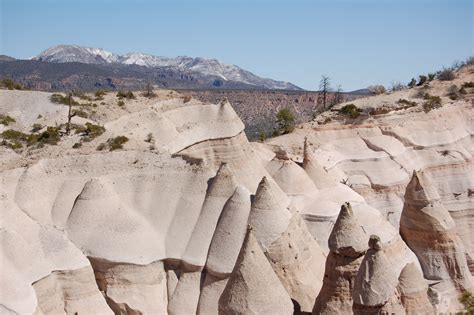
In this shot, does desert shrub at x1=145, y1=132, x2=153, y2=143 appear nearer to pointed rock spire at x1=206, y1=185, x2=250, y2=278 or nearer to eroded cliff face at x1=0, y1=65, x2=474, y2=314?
eroded cliff face at x1=0, y1=65, x2=474, y2=314

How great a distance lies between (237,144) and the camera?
957 inches

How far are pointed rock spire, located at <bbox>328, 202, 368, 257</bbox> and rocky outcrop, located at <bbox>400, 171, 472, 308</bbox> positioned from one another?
11.3 m

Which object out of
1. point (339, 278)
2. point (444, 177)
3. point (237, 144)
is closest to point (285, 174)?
point (237, 144)

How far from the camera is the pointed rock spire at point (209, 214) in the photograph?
1880 centimetres

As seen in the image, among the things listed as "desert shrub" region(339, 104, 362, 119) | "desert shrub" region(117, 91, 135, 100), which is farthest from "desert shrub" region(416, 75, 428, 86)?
"desert shrub" region(117, 91, 135, 100)

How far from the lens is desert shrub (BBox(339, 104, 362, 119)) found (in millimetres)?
40009

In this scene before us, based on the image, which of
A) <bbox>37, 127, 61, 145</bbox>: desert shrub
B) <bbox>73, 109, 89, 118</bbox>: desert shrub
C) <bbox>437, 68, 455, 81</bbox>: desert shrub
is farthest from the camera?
<bbox>437, 68, 455, 81</bbox>: desert shrub

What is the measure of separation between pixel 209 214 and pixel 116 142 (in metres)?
5.54

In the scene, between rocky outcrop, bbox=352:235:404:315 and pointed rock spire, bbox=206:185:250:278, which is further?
pointed rock spire, bbox=206:185:250:278

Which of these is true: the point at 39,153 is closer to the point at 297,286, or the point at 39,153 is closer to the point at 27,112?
the point at 27,112

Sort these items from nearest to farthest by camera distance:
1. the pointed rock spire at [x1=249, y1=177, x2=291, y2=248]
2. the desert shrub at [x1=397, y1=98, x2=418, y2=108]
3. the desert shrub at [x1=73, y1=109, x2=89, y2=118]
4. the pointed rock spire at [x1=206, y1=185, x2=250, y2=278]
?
the pointed rock spire at [x1=206, y1=185, x2=250, y2=278] → the pointed rock spire at [x1=249, y1=177, x2=291, y2=248] → the desert shrub at [x1=73, y1=109, x2=89, y2=118] → the desert shrub at [x1=397, y1=98, x2=418, y2=108]

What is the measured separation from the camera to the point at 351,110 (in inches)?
1601

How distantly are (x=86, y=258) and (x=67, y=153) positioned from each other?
596 centimetres

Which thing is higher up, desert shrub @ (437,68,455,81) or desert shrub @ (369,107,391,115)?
desert shrub @ (437,68,455,81)
